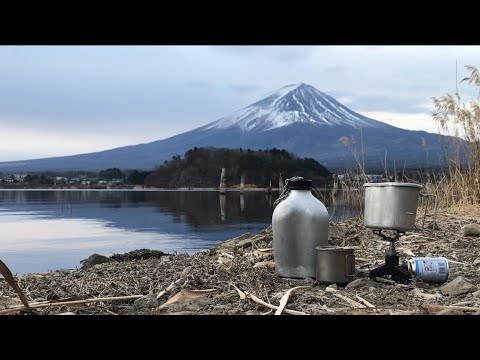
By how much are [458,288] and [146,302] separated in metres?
2.17

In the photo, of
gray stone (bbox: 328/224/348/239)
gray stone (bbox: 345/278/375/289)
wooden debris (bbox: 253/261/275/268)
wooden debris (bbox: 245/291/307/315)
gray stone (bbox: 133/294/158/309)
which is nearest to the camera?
wooden debris (bbox: 245/291/307/315)

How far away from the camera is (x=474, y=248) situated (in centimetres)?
619

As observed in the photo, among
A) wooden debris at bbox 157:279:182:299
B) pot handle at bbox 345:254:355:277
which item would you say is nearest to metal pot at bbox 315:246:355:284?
pot handle at bbox 345:254:355:277

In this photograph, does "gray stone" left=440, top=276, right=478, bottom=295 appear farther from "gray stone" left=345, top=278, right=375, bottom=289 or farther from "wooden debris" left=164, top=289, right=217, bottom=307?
"wooden debris" left=164, top=289, right=217, bottom=307

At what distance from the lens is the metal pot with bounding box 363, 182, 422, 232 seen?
4648 millimetres

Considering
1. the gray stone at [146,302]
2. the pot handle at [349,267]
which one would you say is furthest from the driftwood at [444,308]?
the gray stone at [146,302]

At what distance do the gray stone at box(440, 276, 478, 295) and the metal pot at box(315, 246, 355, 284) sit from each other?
66 centimetres

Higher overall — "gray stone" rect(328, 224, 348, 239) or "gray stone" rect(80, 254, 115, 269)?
"gray stone" rect(328, 224, 348, 239)

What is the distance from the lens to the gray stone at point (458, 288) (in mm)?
4297

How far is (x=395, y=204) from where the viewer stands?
4.66 meters

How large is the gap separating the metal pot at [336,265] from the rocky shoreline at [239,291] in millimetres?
69
